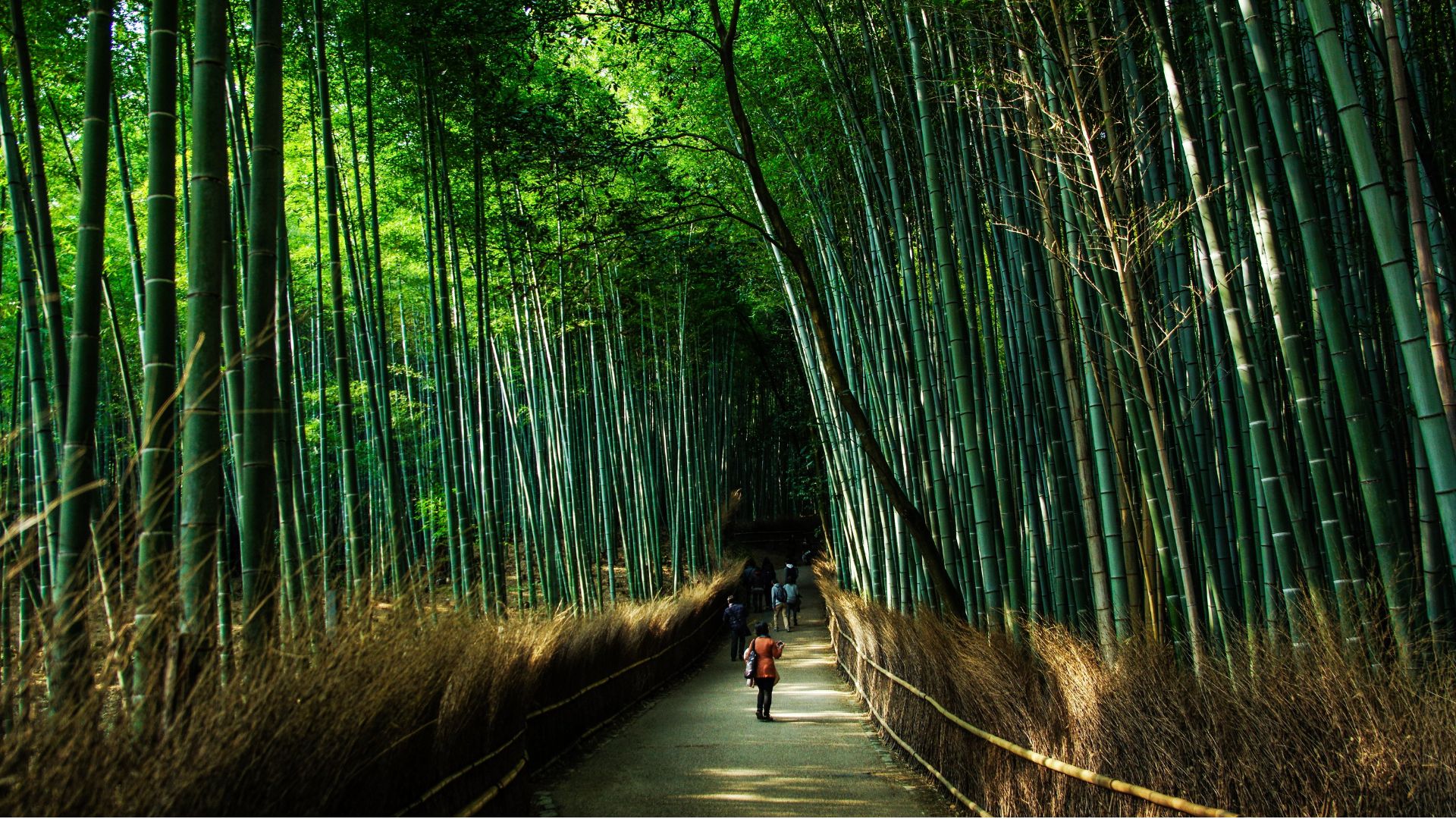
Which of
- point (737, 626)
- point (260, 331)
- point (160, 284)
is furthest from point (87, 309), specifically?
point (737, 626)

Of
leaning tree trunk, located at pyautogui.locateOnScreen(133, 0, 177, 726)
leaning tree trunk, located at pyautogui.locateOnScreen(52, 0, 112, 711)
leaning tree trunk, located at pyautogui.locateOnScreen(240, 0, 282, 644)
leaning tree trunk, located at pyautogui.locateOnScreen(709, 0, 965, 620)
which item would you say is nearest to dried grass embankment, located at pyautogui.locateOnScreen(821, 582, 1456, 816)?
leaning tree trunk, located at pyautogui.locateOnScreen(709, 0, 965, 620)

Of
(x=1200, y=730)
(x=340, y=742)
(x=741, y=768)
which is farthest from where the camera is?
(x=741, y=768)

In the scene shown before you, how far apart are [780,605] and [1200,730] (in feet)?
35.5

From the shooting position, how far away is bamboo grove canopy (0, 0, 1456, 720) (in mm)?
2268

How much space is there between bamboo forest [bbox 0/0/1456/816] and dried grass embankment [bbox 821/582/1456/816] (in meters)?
0.01

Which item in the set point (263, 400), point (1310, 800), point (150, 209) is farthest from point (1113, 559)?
point (150, 209)

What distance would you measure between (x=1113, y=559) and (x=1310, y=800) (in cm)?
149

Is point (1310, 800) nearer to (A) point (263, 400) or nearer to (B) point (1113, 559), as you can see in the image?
(B) point (1113, 559)

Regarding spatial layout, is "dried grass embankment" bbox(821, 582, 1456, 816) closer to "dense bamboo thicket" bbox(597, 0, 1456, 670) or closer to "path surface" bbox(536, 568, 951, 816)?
"dense bamboo thicket" bbox(597, 0, 1456, 670)

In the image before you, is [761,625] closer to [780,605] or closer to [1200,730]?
[1200,730]

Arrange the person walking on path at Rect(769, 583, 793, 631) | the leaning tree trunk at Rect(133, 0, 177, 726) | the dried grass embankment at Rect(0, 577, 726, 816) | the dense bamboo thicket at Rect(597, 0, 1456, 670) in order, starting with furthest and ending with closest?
the person walking on path at Rect(769, 583, 793, 631) → the dense bamboo thicket at Rect(597, 0, 1456, 670) → the leaning tree trunk at Rect(133, 0, 177, 726) → the dried grass embankment at Rect(0, 577, 726, 816)

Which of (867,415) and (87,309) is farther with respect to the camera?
(867,415)

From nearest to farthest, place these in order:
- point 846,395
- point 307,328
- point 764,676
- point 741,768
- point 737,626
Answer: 1. point 741,768
2. point 846,395
3. point 764,676
4. point 737,626
5. point 307,328

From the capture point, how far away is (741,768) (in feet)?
16.0
